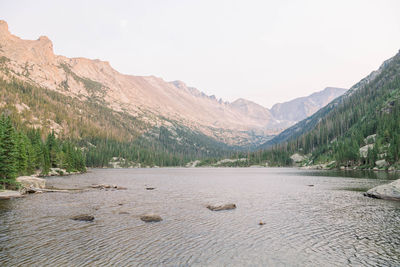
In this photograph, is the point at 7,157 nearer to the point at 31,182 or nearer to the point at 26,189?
the point at 26,189

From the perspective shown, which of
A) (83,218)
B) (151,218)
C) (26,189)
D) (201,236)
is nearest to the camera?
(201,236)

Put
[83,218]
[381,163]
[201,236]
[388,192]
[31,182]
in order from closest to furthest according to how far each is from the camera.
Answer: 1. [201,236]
2. [83,218]
3. [388,192]
4. [31,182]
5. [381,163]

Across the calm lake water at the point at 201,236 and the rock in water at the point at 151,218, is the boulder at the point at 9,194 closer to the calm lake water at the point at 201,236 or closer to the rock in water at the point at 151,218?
the calm lake water at the point at 201,236

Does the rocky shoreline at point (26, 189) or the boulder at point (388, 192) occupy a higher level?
the boulder at point (388, 192)

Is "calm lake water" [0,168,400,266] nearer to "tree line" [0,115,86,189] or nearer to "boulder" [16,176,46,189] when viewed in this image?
"tree line" [0,115,86,189]

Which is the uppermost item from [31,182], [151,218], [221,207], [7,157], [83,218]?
[7,157]

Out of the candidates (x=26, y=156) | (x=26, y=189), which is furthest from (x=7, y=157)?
(x=26, y=156)

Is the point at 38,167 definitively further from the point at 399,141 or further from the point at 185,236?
the point at 399,141

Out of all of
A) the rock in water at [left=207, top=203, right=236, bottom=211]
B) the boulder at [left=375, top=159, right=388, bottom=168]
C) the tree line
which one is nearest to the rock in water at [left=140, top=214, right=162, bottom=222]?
the rock in water at [left=207, top=203, right=236, bottom=211]

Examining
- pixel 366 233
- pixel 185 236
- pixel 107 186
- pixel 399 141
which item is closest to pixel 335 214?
pixel 366 233

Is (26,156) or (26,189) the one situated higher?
(26,156)

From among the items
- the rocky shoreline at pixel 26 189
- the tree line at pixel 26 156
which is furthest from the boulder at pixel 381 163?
the tree line at pixel 26 156

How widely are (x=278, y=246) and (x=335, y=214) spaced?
17.8 meters

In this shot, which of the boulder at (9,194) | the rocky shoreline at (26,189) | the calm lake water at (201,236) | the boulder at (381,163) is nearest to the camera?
the calm lake water at (201,236)
